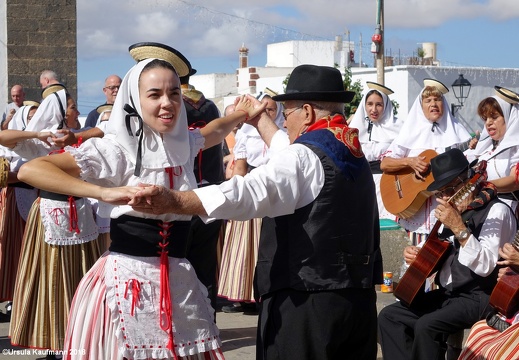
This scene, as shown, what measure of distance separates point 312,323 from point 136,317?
0.77 meters

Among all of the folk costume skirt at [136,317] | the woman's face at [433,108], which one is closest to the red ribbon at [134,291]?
the folk costume skirt at [136,317]

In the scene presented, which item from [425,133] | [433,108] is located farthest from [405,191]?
[433,108]

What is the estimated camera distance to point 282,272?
366 cm

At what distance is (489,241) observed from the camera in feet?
16.2

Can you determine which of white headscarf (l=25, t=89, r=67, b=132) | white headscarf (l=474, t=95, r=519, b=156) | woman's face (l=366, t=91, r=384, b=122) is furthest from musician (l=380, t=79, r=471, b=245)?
white headscarf (l=25, t=89, r=67, b=132)

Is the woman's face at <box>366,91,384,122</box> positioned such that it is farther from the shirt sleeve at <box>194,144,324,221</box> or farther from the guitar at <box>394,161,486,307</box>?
the shirt sleeve at <box>194,144,324,221</box>

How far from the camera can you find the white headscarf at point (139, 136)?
3857 millimetres

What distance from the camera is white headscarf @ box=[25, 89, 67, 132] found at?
20.9 feet

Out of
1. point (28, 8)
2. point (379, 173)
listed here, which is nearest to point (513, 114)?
point (379, 173)

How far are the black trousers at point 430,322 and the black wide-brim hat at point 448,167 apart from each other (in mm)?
652

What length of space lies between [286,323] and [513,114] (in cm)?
353

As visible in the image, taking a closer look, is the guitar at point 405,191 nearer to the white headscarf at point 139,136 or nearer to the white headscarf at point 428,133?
the white headscarf at point 428,133

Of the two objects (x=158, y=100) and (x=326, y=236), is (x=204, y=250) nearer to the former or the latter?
(x=158, y=100)

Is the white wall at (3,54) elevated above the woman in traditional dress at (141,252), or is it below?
above
